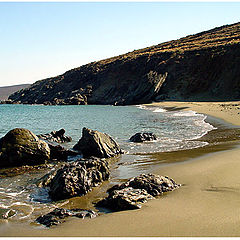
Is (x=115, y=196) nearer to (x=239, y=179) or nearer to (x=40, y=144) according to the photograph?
(x=239, y=179)

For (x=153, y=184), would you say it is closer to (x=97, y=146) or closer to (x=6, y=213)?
(x=6, y=213)

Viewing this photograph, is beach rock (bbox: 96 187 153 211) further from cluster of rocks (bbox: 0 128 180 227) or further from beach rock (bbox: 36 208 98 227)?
beach rock (bbox: 36 208 98 227)

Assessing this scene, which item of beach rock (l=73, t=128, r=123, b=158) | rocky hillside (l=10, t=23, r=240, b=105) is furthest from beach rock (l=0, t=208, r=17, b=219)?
rocky hillside (l=10, t=23, r=240, b=105)

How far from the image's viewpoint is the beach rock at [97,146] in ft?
34.1

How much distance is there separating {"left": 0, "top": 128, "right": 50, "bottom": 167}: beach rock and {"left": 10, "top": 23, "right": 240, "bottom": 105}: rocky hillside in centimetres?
3995

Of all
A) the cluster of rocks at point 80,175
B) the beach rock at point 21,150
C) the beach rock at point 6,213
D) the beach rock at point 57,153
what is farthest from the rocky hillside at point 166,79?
the beach rock at point 6,213

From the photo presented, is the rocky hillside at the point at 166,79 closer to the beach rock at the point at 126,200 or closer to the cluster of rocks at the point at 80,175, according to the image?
the cluster of rocks at the point at 80,175

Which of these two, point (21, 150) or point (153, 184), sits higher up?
point (21, 150)

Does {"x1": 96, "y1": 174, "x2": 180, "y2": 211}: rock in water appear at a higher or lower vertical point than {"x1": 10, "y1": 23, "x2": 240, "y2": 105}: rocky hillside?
lower

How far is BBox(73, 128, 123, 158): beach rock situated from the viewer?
10.4 m

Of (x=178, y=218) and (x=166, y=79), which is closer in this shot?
(x=178, y=218)

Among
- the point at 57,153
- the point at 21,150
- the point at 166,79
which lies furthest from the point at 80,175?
the point at 166,79

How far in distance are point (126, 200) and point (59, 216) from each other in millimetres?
1238

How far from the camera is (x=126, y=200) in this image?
16.6 feet
